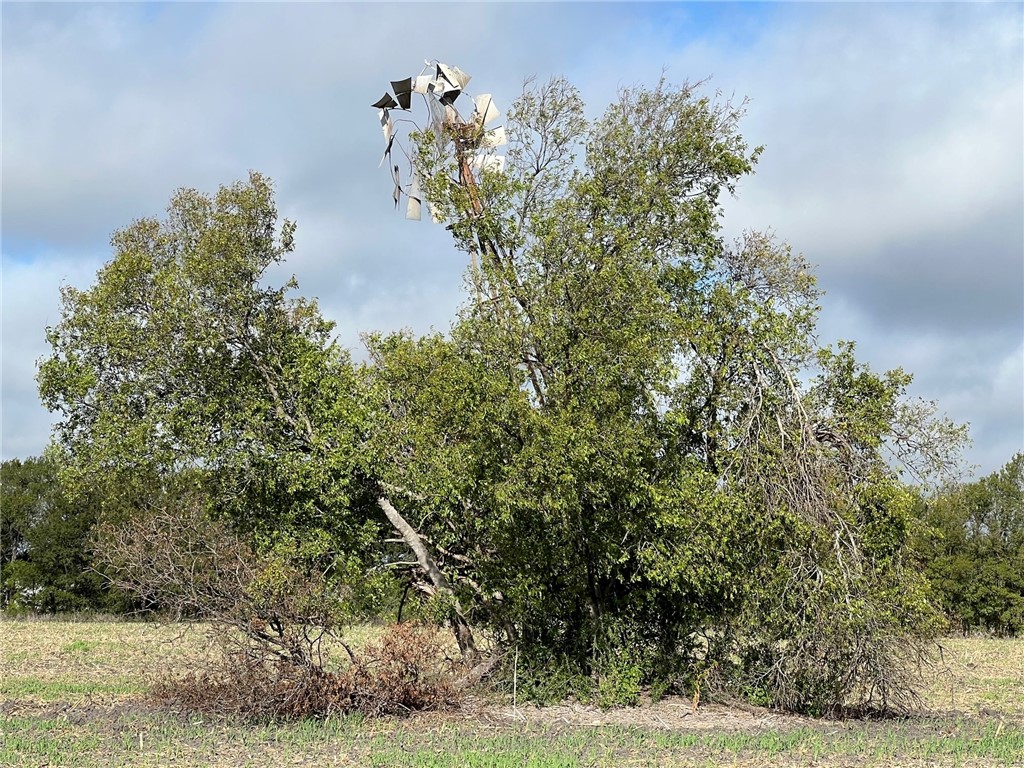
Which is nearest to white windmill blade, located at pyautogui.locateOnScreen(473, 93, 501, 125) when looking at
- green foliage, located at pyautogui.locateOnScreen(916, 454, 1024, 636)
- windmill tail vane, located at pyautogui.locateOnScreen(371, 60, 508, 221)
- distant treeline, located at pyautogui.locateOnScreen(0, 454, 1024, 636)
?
windmill tail vane, located at pyautogui.locateOnScreen(371, 60, 508, 221)

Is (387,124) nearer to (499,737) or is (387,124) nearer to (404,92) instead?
(404,92)

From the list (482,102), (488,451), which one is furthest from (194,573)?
(482,102)

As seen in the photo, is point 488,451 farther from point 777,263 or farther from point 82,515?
point 82,515

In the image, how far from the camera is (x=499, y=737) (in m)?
12.8

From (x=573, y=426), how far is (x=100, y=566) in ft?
119

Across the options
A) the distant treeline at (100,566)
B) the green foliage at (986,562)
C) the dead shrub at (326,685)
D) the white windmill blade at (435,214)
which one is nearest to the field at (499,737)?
the dead shrub at (326,685)

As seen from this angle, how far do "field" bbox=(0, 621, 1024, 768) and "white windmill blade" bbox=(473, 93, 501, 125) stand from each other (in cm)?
992

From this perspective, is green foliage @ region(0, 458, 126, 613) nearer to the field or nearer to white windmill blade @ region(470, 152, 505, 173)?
the field

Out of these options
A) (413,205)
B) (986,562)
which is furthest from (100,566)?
(986,562)

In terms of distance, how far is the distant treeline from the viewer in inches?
1591

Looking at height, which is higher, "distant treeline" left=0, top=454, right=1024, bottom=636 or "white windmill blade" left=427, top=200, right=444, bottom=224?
"white windmill blade" left=427, top=200, right=444, bottom=224

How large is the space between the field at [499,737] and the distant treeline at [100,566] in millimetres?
22769

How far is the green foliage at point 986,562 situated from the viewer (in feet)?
132

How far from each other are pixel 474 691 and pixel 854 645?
18.8 ft
